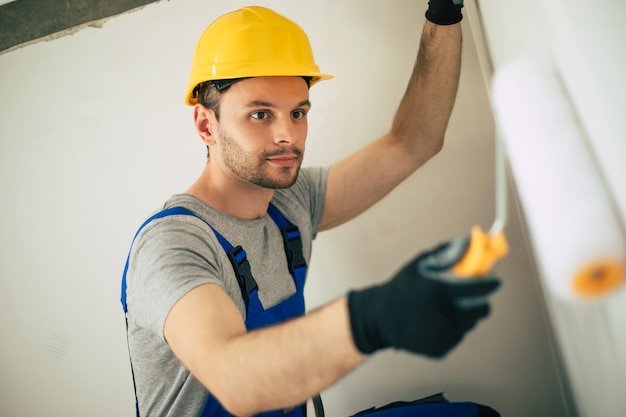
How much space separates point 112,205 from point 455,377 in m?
1.34

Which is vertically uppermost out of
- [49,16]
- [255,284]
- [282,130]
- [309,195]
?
[49,16]

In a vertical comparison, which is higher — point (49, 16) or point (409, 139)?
point (49, 16)

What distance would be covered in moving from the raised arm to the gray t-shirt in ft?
0.23

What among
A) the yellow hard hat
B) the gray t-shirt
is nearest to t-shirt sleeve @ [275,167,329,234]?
the gray t-shirt

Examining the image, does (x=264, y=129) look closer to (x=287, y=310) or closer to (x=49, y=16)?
(x=287, y=310)

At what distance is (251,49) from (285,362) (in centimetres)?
78

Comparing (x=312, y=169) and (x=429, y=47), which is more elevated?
(x=429, y=47)

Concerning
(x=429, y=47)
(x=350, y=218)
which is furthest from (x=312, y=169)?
(x=429, y=47)

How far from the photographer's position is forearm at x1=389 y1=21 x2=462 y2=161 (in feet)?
3.85

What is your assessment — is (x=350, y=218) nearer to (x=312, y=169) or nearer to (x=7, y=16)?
(x=312, y=169)

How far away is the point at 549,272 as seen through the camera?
1.39 ft

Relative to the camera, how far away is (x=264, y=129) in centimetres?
111

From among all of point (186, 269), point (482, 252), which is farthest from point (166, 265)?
point (482, 252)

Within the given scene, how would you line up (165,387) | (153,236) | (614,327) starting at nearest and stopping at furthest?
(614,327) < (153,236) < (165,387)
